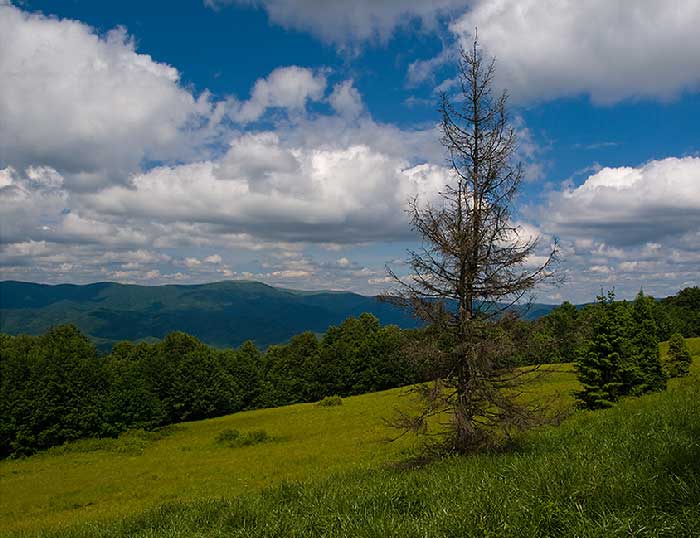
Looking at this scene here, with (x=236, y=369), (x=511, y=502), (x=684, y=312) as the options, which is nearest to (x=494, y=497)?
(x=511, y=502)

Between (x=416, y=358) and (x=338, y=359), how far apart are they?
67711mm

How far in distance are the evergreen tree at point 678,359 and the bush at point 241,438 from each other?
34633mm

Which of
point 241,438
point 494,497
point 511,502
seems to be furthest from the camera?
point 241,438

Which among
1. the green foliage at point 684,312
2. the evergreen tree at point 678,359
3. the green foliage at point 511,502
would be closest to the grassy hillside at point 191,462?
the green foliage at point 511,502

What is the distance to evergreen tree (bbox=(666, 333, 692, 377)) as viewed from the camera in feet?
117

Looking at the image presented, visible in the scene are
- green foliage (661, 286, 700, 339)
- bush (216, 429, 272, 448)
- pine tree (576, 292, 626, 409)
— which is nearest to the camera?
pine tree (576, 292, 626, 409)

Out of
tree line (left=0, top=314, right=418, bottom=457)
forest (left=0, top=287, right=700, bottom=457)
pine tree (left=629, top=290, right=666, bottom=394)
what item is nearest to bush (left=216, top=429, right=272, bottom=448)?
tree line (left=0, top=314, right=418, bottom=457)

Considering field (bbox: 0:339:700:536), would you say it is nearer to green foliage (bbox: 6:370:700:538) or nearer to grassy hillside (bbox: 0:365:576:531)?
green foliage (bbox: 6:370:700:538)

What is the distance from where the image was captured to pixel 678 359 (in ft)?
120

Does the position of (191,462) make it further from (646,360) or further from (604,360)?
(646,360)

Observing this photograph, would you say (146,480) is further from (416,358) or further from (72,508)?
(416,358)

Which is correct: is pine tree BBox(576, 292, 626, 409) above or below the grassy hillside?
above

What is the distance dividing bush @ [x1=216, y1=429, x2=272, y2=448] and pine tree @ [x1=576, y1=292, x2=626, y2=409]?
25982 millimetres

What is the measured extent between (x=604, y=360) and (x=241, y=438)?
1178 inches
